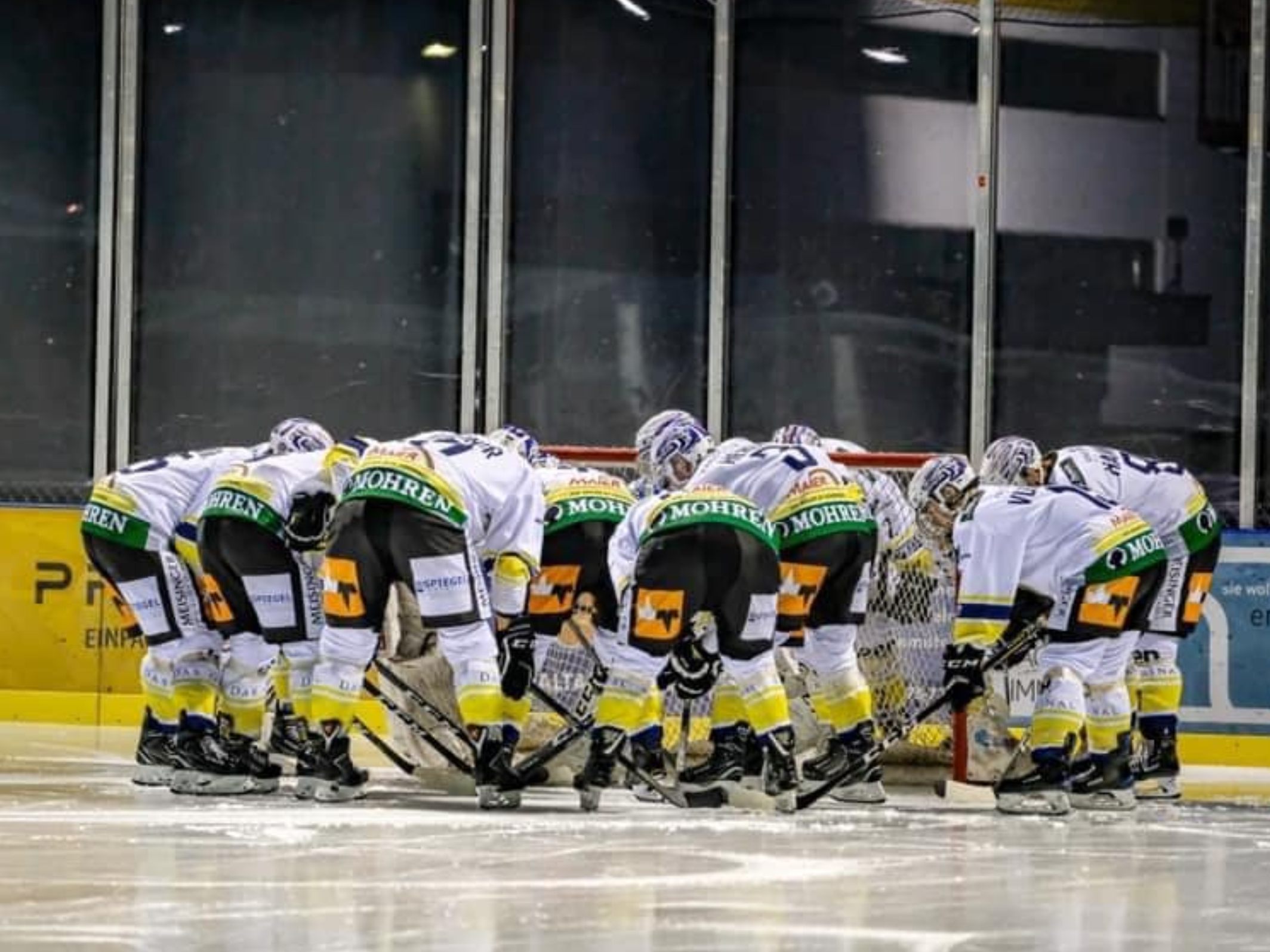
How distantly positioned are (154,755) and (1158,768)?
10.3 ft

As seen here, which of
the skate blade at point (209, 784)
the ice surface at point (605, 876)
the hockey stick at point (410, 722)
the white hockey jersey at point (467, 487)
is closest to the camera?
the ice surface at point (605, 876)

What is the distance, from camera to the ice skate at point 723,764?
8.18 metres

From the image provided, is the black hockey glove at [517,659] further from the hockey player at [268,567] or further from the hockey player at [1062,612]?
the hockey player at [1062,612]

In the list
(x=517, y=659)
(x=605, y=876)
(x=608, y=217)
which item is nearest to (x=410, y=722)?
(x=517, y=659)

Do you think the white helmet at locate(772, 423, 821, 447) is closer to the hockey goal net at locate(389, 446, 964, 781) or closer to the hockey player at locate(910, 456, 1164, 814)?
the hockey goal net at locate(389, 446, 964, 781)

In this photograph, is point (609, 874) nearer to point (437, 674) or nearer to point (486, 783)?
point (486, 783)

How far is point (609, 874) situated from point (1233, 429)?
7575 mm

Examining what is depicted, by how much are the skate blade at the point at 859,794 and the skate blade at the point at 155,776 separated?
2033 millimetres

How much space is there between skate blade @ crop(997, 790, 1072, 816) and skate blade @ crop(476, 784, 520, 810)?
1422mm

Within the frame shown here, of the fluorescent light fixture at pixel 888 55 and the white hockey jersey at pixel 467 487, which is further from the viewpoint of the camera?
the fluorescent light fixture at pixel 888 55

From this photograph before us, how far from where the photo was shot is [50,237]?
13.5m

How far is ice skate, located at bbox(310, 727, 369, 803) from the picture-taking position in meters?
7.89

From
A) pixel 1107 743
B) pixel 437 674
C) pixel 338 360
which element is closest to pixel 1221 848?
pixel 1107 743

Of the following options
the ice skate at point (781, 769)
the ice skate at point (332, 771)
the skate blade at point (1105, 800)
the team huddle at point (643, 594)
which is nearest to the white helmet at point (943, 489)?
the team huddle at point (643, 594)
